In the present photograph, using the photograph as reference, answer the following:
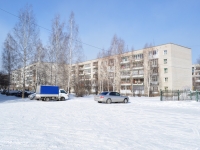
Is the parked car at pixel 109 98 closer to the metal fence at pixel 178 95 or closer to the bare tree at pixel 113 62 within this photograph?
the metal fence at pixel 178 95

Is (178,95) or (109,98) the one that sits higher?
(178,95)

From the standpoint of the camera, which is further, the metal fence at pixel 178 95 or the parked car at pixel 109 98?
the metal fence at pixel 178 95

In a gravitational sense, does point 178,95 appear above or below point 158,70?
below

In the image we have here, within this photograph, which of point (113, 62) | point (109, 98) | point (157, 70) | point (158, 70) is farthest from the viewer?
point (158, 70)

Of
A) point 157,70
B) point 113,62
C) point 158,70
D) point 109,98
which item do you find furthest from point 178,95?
point 158,70

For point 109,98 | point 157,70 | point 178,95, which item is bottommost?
point 109,98

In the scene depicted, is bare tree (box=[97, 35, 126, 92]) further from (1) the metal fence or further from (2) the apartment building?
(1) the metal fence

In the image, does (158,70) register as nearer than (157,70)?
No

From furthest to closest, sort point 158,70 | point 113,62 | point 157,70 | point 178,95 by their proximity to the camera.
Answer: point 158,70
point 157,70
point 113,62
point 178,95

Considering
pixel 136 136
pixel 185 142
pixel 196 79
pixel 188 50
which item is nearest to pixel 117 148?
pixel 136 136

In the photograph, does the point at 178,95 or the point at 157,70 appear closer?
the point at 178,95

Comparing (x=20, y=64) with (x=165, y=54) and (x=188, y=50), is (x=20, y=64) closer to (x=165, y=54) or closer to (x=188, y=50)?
(x=165, y=54)

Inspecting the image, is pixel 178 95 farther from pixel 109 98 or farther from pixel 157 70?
pixel 157 70

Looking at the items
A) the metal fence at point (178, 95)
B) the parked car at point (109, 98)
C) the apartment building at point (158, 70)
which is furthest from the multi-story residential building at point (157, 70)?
the parked car at point (109, 98)
